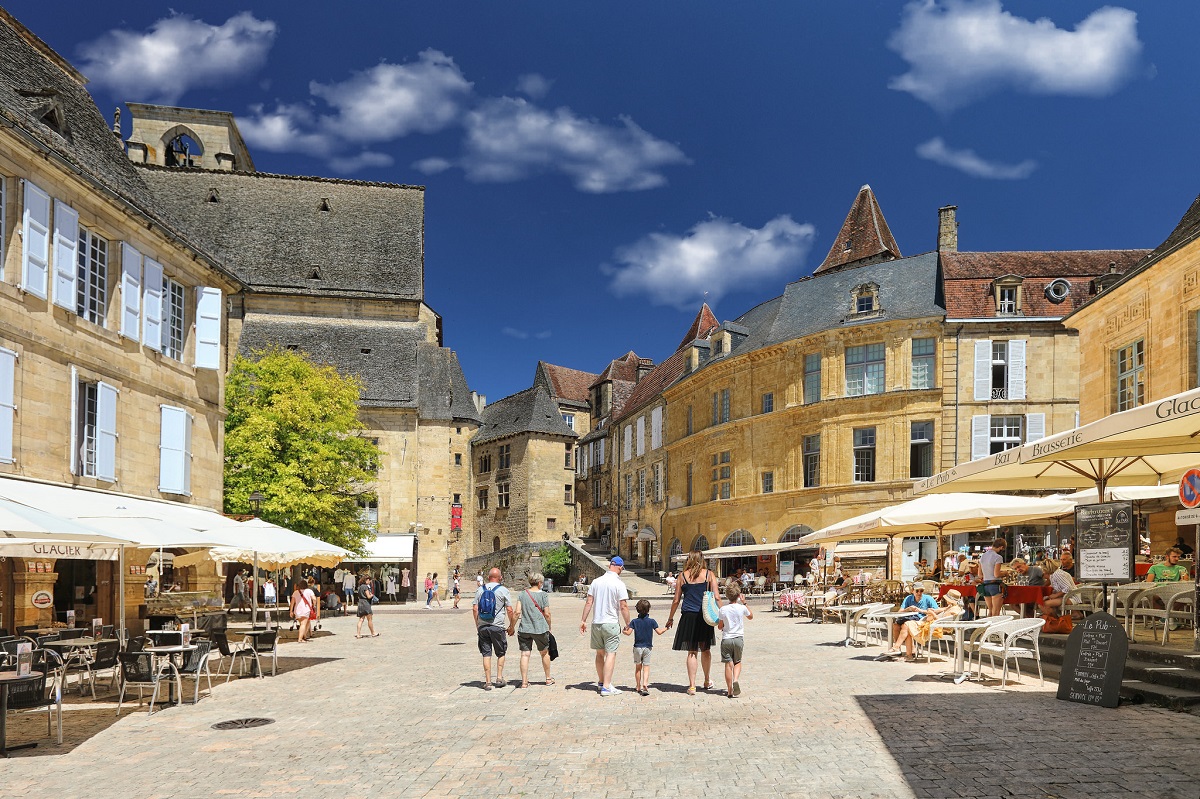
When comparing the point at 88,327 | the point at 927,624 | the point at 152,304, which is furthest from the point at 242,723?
the point at 152,304

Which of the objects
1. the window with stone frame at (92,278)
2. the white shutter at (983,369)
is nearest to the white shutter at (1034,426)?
the white shutter at (983,369)

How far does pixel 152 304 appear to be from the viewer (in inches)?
711

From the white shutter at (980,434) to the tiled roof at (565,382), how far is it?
1626 inches

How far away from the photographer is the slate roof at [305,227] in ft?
147

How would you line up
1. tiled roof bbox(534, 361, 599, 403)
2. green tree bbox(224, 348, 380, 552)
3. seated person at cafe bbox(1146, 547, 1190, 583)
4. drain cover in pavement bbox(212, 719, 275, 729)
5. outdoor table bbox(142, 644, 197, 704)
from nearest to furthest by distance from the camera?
drain cover in pavement bbox(212, 719, 275, 729) → outdoor table bbox(142, 644, 197, 704) → seated person at cafe bbox(1146, 547, 1190, 583) → green tree bbox(224, 348, 380, 552) → tiled roof bbox(534, 361, 599, 403)

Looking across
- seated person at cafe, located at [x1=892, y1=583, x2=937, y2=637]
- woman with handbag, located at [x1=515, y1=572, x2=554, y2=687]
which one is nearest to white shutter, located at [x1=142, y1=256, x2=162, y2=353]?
woman with handbag, located at [x1=515, y1=572, x2=554, y2=687]

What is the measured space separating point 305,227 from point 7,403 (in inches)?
1347

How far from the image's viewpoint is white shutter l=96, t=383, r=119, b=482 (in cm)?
1600

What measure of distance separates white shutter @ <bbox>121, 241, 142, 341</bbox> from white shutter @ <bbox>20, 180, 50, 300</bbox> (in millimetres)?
2185

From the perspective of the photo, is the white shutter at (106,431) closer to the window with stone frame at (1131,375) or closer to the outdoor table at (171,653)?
the outdoor table at (171,653)

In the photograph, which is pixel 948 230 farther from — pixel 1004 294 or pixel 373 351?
pixel 373 351

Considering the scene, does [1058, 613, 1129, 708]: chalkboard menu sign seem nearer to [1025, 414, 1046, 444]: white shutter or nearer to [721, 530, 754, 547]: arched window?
[1025, 414, 1046, 444]: white shutter

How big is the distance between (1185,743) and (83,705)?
1085 cm

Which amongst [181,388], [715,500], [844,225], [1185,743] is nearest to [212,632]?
[181,388]
